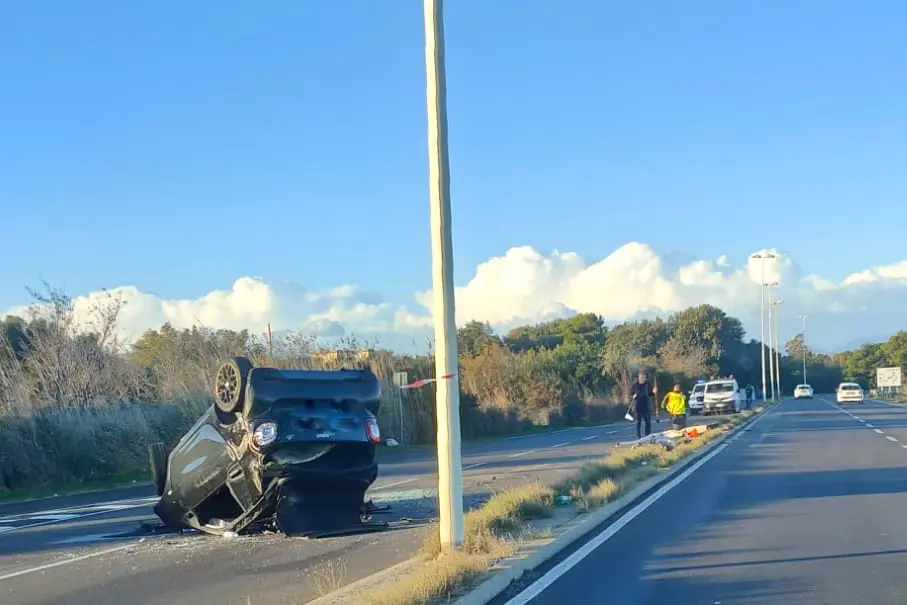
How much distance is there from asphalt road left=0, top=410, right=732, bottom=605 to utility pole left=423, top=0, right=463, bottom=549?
45.4 inches

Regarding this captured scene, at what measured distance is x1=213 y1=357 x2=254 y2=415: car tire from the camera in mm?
11484

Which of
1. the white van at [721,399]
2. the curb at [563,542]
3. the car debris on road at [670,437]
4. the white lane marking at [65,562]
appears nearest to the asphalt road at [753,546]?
the curb at [563,542]

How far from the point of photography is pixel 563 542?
34.9 ft

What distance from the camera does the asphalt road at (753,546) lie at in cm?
827

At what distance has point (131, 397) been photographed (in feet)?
93.1

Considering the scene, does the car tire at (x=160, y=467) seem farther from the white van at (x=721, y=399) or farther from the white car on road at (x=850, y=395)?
the white car on road at (x=850, y=395)

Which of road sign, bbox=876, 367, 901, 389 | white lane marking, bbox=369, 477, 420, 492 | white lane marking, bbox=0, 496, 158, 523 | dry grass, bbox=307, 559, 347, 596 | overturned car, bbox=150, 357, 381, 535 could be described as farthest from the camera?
road sign, bbox=876, 367, 901, 389

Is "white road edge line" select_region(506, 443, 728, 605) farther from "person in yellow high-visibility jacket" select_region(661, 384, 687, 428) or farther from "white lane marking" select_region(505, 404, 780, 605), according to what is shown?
"person in yellow high-visibility jacket" select_region(661, 384, 687, 428)

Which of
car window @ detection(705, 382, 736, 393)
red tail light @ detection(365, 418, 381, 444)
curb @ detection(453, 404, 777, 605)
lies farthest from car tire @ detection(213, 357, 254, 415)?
car window @ detection(705, 382, 736, 393)

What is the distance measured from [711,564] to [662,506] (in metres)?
4.36

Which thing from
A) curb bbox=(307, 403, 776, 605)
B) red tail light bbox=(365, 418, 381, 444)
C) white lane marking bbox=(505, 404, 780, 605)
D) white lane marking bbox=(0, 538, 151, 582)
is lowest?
white lane marking bbox=(0, 538, 151, 582)

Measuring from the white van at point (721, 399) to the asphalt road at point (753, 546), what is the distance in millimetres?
31346

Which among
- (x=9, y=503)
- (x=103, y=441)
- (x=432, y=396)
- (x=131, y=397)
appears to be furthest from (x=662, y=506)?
(x=432, y=396)

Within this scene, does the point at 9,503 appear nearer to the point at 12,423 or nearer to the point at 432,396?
the point at 12,423
